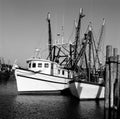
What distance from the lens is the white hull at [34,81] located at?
125 ft

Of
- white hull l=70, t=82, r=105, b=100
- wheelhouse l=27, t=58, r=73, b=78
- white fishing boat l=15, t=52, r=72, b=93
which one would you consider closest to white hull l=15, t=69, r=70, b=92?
white fishing boat l=15, t=52, r=72, b=93

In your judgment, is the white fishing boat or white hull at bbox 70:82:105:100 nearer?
white hull at bbox 70:82:105:100

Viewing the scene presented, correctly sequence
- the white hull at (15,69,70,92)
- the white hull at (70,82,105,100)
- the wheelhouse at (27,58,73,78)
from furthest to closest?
1. the wheelhouse at (27,58,73,78)
2. the white hull at (15,69,70,92)
3. the white hull at (70,82,105,100)

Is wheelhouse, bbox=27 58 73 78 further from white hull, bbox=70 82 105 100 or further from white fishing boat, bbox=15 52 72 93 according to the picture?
white hull, bbox=70 82 105 100

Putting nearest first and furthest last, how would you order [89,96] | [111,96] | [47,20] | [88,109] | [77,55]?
[111,96]
[88,109]
[89,96]
[77,55]
[47,20]

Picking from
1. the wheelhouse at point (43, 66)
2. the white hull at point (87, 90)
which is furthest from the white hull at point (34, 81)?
the white hull at point (87, 90)

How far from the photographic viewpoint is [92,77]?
40.2 m

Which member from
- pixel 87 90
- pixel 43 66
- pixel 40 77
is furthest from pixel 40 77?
pixel 87 90

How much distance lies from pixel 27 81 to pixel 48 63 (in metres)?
4.93

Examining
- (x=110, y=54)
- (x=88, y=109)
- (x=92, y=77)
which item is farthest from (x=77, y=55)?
(x=110, y=54)

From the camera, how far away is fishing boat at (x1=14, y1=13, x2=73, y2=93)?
38000mm

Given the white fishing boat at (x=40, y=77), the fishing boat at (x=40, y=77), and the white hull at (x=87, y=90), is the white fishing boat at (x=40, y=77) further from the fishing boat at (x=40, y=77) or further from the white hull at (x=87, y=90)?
the white hull at (x=87, y=90)

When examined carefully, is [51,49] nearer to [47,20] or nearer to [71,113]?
[47,20]

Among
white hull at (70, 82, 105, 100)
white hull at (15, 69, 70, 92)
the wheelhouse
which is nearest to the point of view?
white hull at (70, 82, 105, 100)
